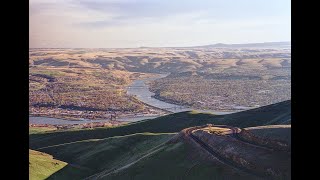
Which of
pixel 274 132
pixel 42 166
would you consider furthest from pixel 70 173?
pixel 274 132

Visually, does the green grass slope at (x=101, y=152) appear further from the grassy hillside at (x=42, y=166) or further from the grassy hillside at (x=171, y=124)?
the grassy hillside at (x=171, y=124)

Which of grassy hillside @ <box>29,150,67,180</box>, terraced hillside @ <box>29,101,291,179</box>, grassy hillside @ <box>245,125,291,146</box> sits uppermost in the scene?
grassy hillside @ <box>245,125,291,146</box>

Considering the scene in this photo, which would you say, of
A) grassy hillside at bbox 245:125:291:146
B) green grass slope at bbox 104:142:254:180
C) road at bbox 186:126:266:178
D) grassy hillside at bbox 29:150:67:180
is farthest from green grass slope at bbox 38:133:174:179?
grassy hillside at bbox 245:125:291:146

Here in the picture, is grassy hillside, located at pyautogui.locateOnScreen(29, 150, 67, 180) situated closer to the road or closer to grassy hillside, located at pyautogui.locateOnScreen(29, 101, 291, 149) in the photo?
grassy hillside, located at pyautogui.locateOnScreen(29, 101, 291, 149)

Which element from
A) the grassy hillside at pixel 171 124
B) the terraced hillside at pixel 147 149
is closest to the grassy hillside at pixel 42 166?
the terraced hillside at pixel 147 149

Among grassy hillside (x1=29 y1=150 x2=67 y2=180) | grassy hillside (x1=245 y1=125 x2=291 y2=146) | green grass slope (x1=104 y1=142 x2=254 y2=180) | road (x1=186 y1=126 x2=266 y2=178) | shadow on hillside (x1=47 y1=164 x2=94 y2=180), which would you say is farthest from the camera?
shadow on hillside (x1=47 y1=164 x2=94 y2=180)

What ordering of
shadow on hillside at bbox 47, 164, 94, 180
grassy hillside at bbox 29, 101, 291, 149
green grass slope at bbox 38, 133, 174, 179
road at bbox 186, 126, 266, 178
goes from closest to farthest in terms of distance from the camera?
road at bbox 186, 126, 266, 178 < shadow on hillside at bbox 47, 164, 94, 180 < green grass slope at bbox 38, 133, 174, 179 < grassy hillside at bbox 29, 101, 291, 149

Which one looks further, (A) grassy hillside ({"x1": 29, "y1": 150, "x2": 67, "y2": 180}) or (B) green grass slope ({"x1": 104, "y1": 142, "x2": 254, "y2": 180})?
(A) grassy hillside ({"x1": 29, "y1": 150, "x2": 67, "y2": 180})

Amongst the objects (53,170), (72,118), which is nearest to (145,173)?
(53,170)
